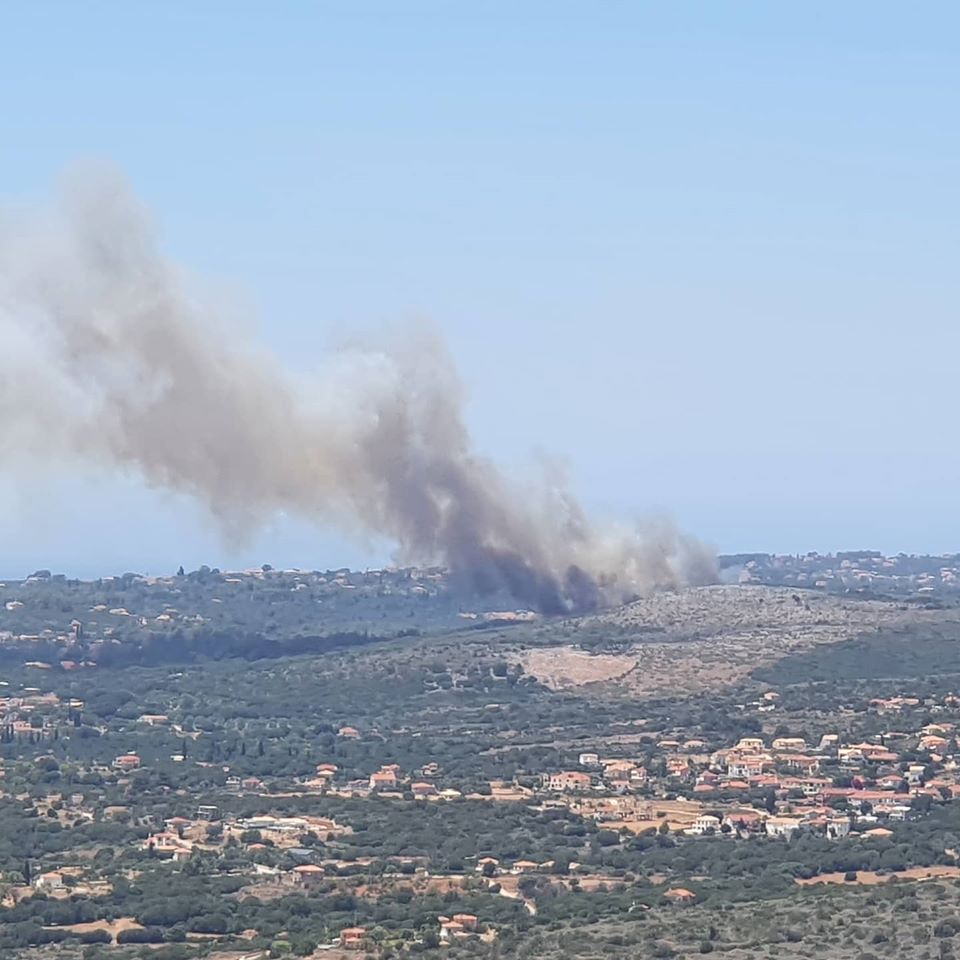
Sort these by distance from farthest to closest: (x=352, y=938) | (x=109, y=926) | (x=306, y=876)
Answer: (x=306, y=876)
(x=109, y=926)
(x=352, y=938)

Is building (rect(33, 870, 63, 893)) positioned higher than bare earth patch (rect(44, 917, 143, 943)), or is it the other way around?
building (rect(33, 870, 63, 893))

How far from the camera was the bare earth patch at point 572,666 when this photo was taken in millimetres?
110625

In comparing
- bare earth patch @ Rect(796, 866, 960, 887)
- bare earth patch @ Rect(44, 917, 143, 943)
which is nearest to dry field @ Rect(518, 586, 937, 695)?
bare earth patch @ Rect(796, 866, 960, 887)

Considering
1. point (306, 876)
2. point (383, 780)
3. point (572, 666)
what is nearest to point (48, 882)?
point (306, 876)

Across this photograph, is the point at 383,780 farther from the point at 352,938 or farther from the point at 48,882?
the point at 352,938

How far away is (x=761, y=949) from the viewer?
52969 millimetres

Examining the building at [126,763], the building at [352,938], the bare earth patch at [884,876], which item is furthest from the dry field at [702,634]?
the building at [352,938]

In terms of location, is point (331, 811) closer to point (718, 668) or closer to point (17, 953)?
point (17, 953)

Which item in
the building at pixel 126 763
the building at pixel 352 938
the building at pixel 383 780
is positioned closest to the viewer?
the building at pixel 352 938

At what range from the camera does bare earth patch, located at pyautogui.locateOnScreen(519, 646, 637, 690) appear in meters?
111

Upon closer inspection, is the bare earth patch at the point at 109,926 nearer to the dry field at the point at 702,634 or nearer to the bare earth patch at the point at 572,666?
the dry field at the point at 702,634

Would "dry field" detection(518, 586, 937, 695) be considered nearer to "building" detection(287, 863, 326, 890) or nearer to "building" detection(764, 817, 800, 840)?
"building" detection(764, 817, 800, 840)

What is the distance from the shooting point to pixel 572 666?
4422 inches

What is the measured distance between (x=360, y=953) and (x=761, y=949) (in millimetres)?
8155
